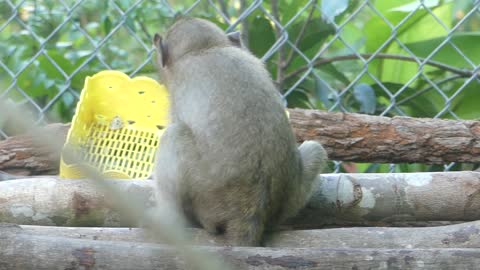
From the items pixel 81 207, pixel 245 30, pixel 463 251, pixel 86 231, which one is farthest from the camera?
pixel 245 30

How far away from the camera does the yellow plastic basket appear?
361 cm

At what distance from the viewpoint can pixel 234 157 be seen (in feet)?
8.88

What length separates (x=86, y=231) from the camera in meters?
2.59

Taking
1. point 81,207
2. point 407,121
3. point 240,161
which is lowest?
point 81,207

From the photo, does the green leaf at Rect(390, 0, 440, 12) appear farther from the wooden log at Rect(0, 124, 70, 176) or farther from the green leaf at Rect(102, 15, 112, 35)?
the wooden log at Rect(0, 124, 70, 176)

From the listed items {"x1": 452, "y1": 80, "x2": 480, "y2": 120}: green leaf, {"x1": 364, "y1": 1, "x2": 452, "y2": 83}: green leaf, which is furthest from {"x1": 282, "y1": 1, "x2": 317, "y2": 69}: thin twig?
{"x1": 452, "y1": 80, "x2": 480, "y2": 120}: green leaf

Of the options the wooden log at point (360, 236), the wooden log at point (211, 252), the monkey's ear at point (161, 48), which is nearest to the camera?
the wooden log at point (211, 252)

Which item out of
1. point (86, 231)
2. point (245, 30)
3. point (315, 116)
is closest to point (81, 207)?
point (86, 231)

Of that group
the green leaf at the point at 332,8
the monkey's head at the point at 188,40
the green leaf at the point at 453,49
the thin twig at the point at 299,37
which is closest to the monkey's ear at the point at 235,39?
the monkey's head at the point at 188,40

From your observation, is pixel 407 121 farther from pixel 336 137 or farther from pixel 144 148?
pixel 144 148

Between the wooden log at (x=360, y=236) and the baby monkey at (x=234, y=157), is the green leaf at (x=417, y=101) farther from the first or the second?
the wooden log at (x=360, y=236)

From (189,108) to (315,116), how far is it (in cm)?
73

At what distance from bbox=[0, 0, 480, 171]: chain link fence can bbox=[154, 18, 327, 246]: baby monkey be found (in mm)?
1064

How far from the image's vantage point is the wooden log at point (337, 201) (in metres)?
2.90
